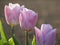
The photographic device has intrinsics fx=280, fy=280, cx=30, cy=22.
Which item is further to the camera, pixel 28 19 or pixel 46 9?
pixel 46 9

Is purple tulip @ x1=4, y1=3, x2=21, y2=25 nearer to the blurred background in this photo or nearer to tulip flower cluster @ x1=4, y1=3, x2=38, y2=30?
tulip flower cluster @ x1=4, y1=3, x2=38, y2=30

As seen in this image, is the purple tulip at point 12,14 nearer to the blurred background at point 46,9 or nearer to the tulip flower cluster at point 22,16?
the tulip flower cluster at point 22,16

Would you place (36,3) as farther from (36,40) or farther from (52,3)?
(36,40)

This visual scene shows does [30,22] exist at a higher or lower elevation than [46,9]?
higher

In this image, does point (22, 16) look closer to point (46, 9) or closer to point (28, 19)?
point (28, 19)

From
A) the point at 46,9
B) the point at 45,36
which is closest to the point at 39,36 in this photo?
the point at 45,36

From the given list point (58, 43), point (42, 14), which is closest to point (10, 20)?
point (58, 43)

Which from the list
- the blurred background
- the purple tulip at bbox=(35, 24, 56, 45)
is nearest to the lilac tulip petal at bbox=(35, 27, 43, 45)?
the purple tulip at bbox=(35, 24, 56, 45)
